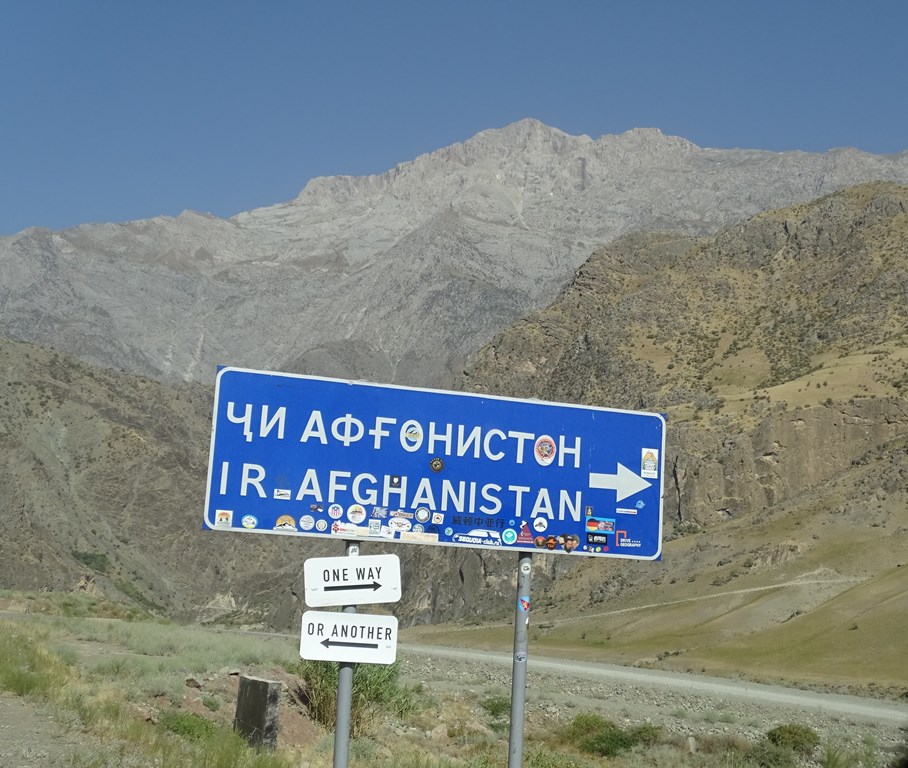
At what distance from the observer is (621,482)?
834cm

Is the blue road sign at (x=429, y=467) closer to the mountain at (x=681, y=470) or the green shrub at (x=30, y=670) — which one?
the green shrub at (x=30, y=670)

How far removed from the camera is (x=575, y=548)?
815 cm

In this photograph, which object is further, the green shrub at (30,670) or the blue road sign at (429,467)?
the green shrub at (30,670)

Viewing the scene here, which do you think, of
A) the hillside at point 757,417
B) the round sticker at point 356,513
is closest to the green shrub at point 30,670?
the round sticker at point 356,513

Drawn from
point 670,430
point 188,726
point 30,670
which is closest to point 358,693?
point 188,726

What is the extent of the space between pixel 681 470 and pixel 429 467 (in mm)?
67091

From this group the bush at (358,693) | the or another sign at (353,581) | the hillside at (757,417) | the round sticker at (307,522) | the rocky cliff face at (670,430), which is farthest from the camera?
the rocky cliff face at (670,430)

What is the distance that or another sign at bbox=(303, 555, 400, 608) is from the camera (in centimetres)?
726

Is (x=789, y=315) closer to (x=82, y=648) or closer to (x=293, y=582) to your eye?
(x=293, y=582)

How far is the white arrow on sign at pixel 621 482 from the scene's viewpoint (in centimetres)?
830

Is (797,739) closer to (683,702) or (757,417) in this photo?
(683,702)

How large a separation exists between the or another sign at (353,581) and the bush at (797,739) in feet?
44.9

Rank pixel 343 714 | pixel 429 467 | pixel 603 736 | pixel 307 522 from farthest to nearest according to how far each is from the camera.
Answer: pixel 603 736 → pixel 429 467 → pixel 307 522 → pixel 343 714

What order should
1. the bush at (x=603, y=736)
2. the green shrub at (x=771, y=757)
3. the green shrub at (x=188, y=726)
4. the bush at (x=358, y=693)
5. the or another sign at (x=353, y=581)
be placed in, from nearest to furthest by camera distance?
the or another sign at (x=353, y=581) < the green shrub at (x=188, y=726) < the bush at (x=358, y=693) < the green shrub at (x=771, y=757) < the bush at (x=603, y=736)
